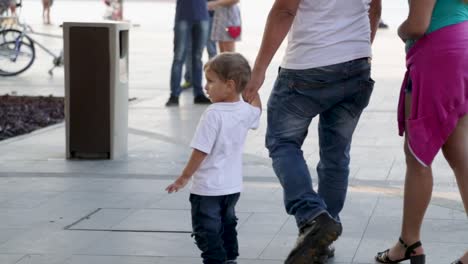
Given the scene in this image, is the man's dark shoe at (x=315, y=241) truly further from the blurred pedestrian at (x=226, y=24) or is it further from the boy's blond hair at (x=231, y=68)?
the blurred pedestrian at (x=226, y=24)

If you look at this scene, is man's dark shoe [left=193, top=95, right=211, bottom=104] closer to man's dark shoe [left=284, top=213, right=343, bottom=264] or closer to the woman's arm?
the woman's arm

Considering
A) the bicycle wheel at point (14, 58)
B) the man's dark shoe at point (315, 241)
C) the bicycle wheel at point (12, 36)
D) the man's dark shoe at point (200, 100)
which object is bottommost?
the bicycle wheel at point (14, 58)

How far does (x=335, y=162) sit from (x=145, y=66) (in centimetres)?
1273

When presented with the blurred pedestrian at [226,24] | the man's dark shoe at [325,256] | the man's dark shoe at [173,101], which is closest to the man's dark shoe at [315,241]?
the man's dark shoe at [325,256]

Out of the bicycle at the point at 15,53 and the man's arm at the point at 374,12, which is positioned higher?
the man's arm at the point at 374,12

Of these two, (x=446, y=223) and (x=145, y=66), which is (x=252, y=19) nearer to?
(x=145, y=66)

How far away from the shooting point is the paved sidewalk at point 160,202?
18.8 feet

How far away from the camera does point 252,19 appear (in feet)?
106

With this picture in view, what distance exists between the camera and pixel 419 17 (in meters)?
4.93

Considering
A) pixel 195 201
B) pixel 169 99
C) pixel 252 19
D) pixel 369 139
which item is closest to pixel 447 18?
pixel 195 201

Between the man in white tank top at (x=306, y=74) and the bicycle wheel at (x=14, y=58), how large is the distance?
450 inches

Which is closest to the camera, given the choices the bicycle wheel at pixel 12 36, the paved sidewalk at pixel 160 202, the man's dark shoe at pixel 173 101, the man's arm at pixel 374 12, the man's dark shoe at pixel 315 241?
the man's dark shoe at pixel 315 241

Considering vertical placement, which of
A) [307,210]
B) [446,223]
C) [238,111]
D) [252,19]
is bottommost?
[252,19]

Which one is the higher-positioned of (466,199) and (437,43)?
(437,43)
